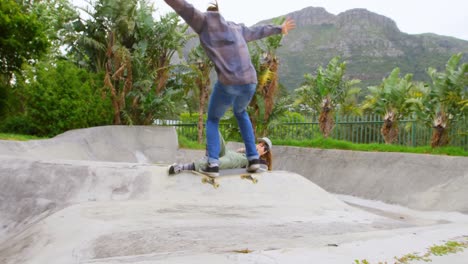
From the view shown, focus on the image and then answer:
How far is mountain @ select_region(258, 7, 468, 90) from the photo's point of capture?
6100cm

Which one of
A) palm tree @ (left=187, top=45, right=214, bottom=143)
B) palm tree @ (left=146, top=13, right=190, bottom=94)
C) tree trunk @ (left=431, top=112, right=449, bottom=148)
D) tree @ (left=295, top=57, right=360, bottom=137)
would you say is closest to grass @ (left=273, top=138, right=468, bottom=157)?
tree trunk @ (left=431, top=112, right=449, bottom=148)

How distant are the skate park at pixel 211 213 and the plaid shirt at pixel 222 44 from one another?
4.35ft

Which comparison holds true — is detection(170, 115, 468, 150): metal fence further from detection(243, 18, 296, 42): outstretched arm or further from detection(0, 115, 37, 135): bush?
detection(243, 18, 296, 42): outstretched arm

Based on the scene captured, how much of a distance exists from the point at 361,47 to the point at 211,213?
233 feet

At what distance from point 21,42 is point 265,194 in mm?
9563

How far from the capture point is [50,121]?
11219mm

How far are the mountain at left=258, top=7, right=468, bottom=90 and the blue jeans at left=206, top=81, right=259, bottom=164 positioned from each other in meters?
54.5

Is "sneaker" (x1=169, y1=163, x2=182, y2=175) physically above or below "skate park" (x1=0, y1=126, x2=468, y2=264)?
above

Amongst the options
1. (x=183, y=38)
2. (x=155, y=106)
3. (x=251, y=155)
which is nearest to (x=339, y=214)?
(x=251, y=155)

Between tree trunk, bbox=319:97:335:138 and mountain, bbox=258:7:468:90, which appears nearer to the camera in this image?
tree trunk, bbox=319:97:335:138

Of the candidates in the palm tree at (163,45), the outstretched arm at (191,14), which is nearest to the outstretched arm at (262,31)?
the outstretched arm at (191,14)

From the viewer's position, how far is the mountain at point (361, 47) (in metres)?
61.0

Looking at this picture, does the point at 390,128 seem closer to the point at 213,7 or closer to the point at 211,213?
the point at 213,7

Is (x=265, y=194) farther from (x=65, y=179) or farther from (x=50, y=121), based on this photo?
(x=50, y=121)
